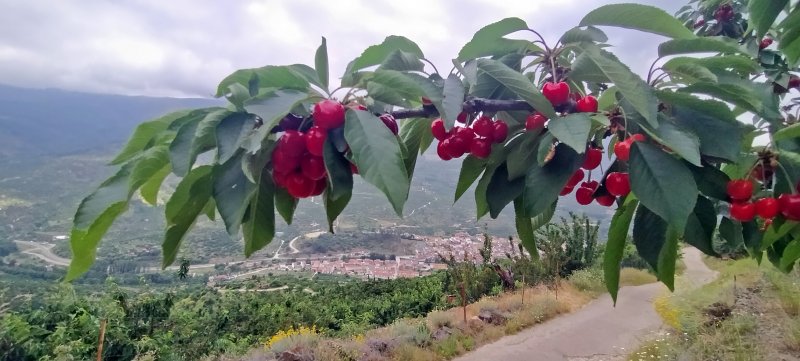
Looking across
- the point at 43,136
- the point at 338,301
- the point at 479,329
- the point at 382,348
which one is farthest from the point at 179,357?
the point at 43,136

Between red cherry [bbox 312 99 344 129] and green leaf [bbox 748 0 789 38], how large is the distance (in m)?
0.86

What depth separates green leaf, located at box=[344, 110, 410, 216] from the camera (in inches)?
22.6

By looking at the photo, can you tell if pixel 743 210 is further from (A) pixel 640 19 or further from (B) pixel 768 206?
(A) pixel 640 19

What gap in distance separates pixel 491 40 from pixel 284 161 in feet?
1.48

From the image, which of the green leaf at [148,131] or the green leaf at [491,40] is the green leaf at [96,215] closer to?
the green leaf at [148,131]

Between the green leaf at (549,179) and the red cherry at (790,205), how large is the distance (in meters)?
0.55

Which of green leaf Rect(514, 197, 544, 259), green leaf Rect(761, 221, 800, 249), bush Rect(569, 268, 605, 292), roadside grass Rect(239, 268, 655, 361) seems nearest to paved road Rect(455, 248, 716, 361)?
roadside grass Rect(239, 268, 655, 361)

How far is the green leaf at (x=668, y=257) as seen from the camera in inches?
35.7

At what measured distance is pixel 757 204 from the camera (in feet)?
3.38

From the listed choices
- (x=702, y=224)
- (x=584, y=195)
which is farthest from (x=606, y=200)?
(x=702, y=224)

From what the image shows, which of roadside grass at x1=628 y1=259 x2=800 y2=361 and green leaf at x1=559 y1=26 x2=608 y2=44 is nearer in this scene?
green leaf at x1=559 y1=26 x2=608 y2=44

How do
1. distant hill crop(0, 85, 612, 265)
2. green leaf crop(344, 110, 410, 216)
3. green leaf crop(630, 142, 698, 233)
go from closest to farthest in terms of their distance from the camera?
green leaf crop(344, 110, 410, 216)
green leaf crop(630, 142, 698, 233)
distant hill crop(0, 85, 612, 265)

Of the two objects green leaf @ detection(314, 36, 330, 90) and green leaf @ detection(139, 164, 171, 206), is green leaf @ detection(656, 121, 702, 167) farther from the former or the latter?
green leaf @ detection(139, 164, 171, 206)

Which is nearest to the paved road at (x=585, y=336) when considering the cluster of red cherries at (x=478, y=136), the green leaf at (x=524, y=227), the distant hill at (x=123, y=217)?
the distant hill at (x=123, y=217)
